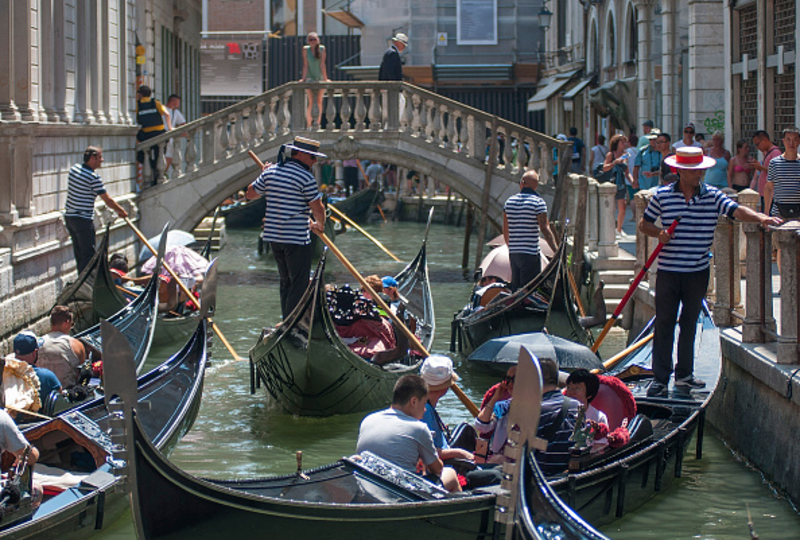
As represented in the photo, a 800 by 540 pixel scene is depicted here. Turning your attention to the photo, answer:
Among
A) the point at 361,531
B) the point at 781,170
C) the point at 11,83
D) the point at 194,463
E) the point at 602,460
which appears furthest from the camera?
the point at 11,83

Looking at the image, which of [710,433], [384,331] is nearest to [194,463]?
[384,331]

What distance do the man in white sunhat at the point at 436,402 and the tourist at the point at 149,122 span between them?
22.4 ft

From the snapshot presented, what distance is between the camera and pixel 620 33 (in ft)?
43.1

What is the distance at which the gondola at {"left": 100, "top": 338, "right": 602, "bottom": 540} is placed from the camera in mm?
2900

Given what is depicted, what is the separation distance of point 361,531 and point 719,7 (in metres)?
7.25

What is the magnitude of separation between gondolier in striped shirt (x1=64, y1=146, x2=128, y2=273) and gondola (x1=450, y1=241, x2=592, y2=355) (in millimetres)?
2237

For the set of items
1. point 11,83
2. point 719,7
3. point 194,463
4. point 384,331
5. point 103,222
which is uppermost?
point 719,7

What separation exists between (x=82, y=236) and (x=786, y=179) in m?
4.02

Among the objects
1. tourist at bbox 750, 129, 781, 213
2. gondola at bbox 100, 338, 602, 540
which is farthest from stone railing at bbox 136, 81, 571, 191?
gondola at bbox 100, 338, 602, 540

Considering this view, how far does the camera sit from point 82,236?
7.31 metres

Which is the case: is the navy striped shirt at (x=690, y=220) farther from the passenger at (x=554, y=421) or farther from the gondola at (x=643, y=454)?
the passenger at (x=554, y=421)

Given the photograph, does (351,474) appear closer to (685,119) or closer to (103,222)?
(103,222)

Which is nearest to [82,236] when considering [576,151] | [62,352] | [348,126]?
[62,352]

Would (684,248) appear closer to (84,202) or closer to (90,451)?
(90,451)
